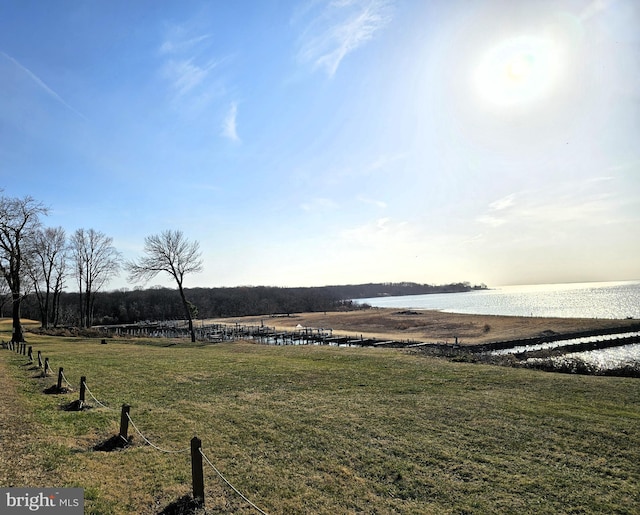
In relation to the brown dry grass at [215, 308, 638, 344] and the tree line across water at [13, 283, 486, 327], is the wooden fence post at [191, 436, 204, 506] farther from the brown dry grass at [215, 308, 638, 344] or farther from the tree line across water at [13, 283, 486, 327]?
the tree line across water at [13, 283, 486, 327]

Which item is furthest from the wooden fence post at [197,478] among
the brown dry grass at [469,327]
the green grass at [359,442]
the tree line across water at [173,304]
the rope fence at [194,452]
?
the tree line across water at [173,304]

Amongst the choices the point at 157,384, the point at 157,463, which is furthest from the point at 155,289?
the point at 157,463

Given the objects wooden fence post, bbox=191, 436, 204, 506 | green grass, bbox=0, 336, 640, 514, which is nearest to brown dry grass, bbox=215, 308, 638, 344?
green grass, bbox=0, 336, 640, 514

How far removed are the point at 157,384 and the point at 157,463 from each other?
9051 mm

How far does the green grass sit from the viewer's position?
23.5ft

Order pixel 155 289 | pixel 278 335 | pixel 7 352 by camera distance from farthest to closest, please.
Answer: pixel 155 289 < pixel 278 335 < pixel 7 352

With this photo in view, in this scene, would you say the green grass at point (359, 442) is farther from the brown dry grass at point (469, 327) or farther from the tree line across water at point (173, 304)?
the tree line across water at point (173, 304)

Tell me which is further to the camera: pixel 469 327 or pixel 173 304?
pixel 173 304

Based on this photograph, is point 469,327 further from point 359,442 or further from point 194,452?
point 194,452

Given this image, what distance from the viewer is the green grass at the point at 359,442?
7.16 metres

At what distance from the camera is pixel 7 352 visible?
25.0m

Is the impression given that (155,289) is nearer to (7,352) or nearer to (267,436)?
(7,352)

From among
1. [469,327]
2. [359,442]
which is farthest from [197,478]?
[469,327]

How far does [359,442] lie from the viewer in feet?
32.7
